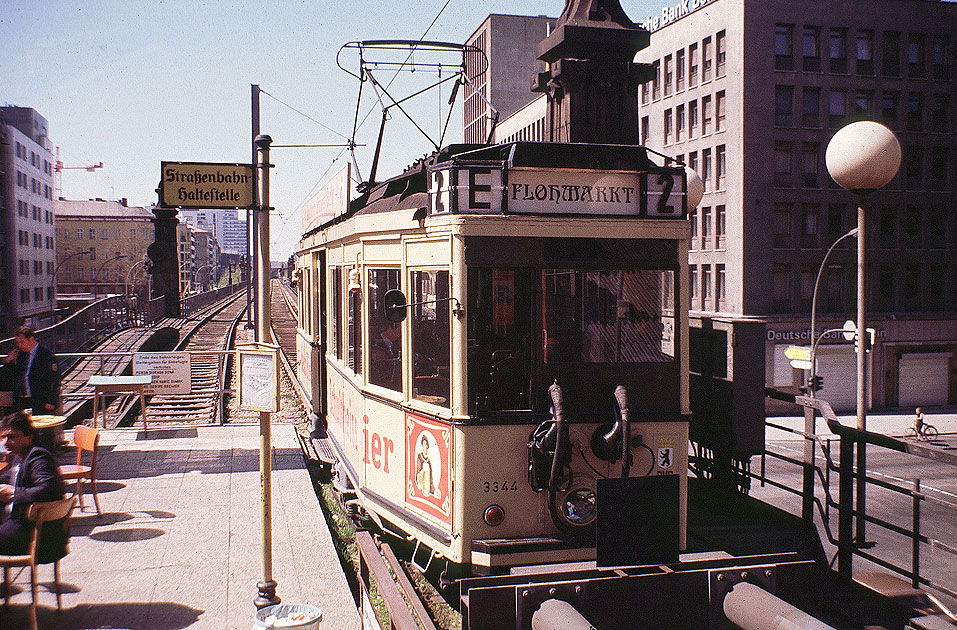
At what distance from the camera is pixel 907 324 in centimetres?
4219

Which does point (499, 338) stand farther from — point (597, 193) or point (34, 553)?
point (34, 553)

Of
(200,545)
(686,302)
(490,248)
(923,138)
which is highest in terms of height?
(923,138)

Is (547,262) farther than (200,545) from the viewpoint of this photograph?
No

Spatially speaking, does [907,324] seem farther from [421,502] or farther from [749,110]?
[421,502]

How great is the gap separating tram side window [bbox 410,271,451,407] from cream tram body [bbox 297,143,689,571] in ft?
0.05

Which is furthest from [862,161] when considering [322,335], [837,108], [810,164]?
[837,108]

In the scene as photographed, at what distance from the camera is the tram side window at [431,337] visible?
606cm

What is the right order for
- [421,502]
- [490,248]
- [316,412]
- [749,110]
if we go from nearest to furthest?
[490,248] < [421,502] < [316,412] < [749,110]

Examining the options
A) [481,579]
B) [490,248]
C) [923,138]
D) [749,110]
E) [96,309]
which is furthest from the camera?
[923,138]

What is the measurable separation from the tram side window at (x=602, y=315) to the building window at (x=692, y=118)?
4022 centimetres

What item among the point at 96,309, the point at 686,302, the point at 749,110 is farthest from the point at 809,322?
the point at 686,302

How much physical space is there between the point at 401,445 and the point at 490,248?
1922mm

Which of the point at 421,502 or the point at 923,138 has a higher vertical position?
the point at 923,138

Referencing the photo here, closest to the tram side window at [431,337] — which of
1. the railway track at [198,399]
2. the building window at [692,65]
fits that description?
the railway track at [198,399]
